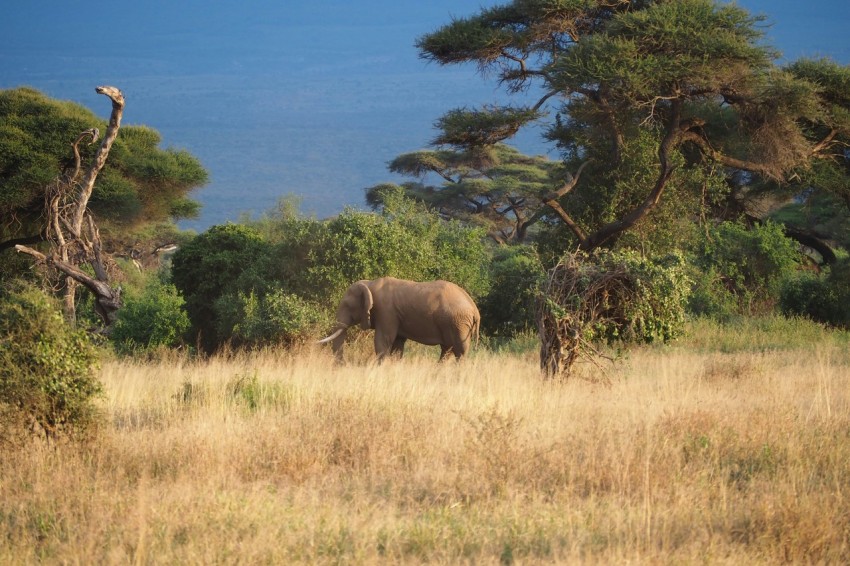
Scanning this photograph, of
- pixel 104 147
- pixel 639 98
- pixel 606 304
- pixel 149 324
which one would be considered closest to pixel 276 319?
pixel 149 324

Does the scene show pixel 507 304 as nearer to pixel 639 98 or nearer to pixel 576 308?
pixel 639 98

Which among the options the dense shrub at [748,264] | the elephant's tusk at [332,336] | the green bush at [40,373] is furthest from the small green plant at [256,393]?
the dense shrub at [748,264]

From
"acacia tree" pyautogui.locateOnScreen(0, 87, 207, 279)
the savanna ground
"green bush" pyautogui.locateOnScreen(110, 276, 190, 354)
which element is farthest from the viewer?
"acacia tree" pyautogui.locateOnScreen(0, 87, 207, 279)

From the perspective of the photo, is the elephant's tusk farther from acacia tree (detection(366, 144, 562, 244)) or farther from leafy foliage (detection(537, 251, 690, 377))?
acacia tree (detection(366, 144, 562, 244))

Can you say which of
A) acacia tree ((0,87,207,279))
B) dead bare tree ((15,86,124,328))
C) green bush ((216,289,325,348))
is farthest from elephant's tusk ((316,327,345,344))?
acacia tree ((0,87,207,279))

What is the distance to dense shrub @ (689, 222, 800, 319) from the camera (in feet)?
76.8

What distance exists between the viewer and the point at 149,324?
1841cm

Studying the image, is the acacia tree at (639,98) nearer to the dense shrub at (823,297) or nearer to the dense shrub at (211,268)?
the dense shrub at (823,297)

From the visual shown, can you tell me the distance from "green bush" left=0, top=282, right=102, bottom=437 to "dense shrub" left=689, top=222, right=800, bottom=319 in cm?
1678

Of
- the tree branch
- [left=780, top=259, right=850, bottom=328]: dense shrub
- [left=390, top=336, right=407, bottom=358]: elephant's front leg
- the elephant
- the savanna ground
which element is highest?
the tree branch

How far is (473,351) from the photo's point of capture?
16.8 meters

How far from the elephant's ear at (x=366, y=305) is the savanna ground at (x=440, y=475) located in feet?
10.7

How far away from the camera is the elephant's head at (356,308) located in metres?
15.3

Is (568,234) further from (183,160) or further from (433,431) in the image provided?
(433,431)
